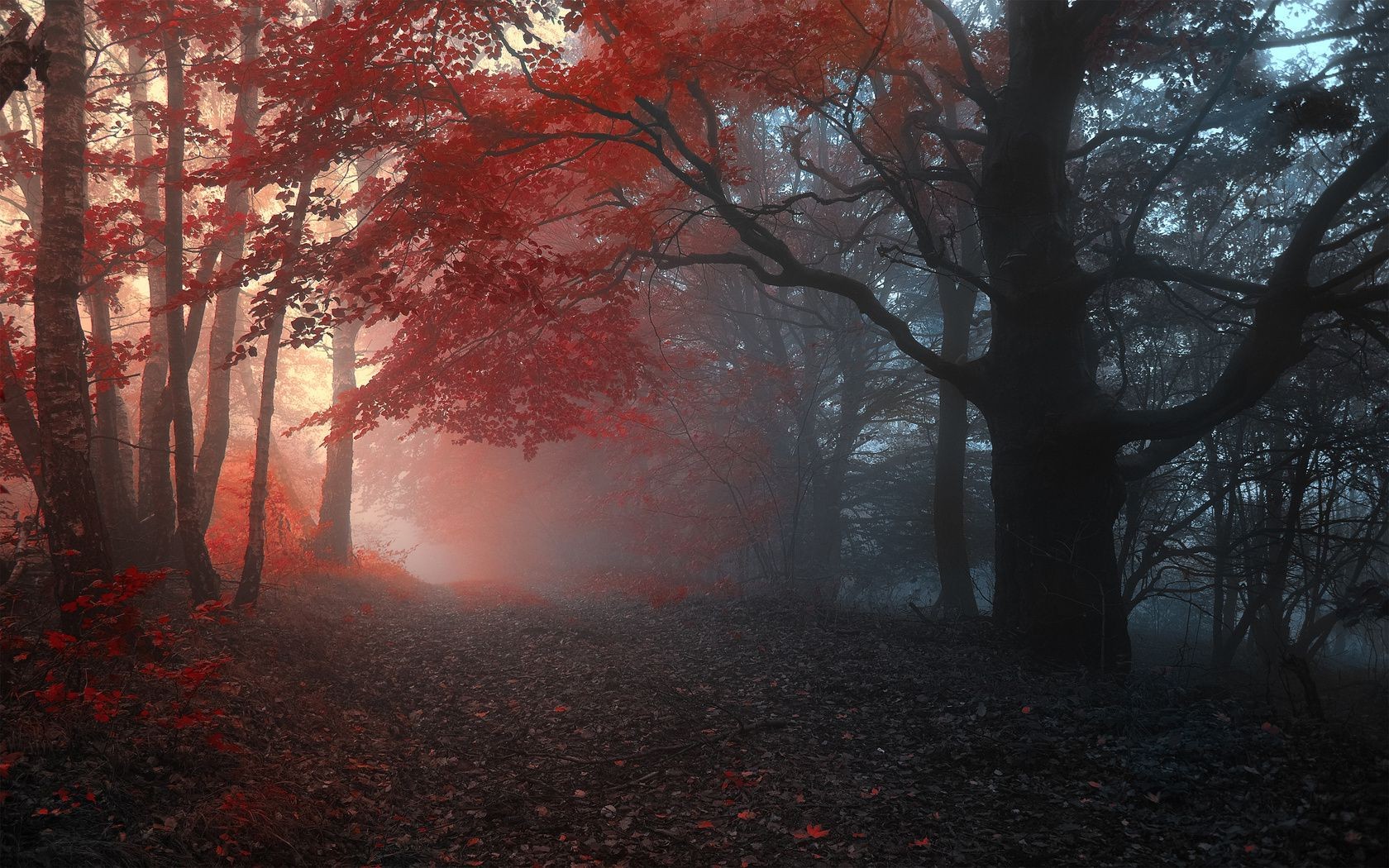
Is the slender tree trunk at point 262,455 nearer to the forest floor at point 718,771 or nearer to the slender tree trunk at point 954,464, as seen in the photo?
the forest floor at point 718,771

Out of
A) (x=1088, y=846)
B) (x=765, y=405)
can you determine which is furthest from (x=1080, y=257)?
(x=1088, y=846)

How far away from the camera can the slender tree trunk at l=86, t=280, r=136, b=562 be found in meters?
8.99

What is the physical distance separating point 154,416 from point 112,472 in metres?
0.81

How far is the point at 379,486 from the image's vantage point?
31641 millimetres

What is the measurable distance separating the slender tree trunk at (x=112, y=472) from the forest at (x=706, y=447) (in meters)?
0.08

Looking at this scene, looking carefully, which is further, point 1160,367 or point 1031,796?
point 1160,367

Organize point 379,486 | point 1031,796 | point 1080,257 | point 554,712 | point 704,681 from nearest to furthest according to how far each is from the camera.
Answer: point 1031,796
point 554,712
point 704,681
point 1080,257
point 379,486

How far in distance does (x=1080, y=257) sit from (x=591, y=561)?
1767cm

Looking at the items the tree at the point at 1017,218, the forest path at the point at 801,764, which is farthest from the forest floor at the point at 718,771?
the tree at the point at 1017,218

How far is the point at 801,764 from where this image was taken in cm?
555

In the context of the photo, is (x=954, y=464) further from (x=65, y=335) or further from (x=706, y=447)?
(x=65, y=335)

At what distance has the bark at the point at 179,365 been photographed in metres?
8.05

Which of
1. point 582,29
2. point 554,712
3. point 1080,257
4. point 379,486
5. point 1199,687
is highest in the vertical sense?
point 582,29

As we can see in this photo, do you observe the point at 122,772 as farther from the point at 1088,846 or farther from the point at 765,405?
the point at 765,405
